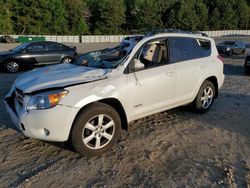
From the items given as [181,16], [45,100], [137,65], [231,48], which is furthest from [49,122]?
[181,16]

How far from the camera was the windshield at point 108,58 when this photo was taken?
176 inches

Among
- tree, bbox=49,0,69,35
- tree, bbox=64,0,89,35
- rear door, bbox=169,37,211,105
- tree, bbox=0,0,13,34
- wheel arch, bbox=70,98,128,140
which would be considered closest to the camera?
wheel arch, bbox=70,98,128,140

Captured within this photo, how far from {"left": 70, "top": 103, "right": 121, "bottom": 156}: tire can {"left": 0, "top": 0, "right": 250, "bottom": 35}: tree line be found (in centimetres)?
5522

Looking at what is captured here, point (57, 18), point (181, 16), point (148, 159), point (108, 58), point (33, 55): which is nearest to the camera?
point (148, 159)

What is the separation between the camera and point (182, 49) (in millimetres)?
5246

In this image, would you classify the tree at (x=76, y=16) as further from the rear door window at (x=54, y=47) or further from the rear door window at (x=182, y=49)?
the rear door window at (x=182, y=49)

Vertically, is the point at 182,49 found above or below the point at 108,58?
above

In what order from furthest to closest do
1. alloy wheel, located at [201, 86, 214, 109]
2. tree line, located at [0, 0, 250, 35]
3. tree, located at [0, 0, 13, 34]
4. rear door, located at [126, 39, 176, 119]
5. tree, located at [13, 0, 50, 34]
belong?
tree line, located at [0, 0, 250, 35], tree, located at [13, 0, 50, 34], tree, located at [0, 0, 13, 34], alloy wheel, located at [201, 86, 214, 109], rear door, located at [126, 39, 176, 119]

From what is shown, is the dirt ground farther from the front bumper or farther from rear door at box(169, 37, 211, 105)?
rear door at box(169, 37, 211, 105)

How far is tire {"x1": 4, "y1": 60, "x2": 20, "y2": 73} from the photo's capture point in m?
11.5

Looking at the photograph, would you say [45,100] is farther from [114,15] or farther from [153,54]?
[114,15]

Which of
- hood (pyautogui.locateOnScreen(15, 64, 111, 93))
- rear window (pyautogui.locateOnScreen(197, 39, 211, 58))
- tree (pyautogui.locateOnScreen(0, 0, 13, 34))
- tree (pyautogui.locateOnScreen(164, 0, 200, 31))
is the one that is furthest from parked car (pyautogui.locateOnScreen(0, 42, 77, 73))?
tree (pyautogui.locateOnScreen(164, 0, 200, 31))

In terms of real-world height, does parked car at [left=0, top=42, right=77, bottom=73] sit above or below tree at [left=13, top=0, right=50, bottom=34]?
below

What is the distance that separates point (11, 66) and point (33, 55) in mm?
1007
